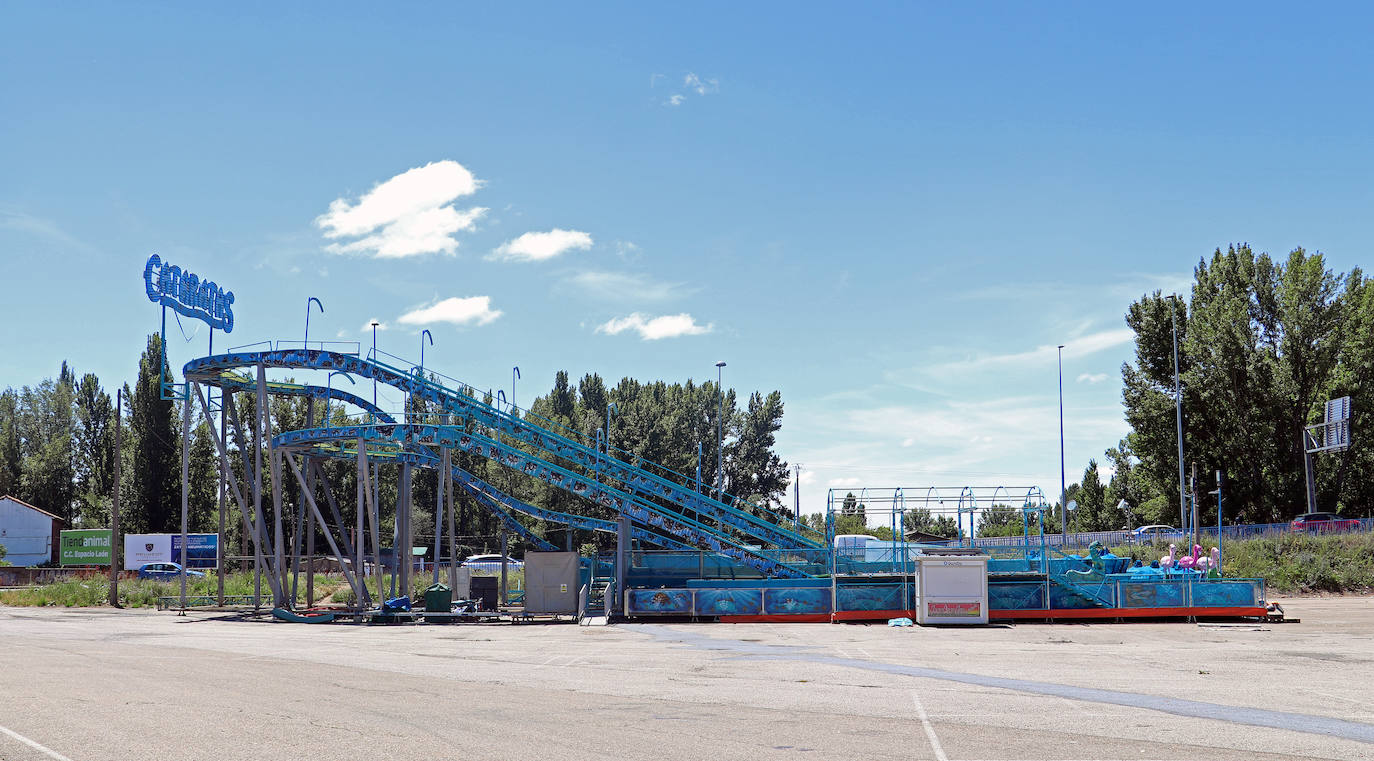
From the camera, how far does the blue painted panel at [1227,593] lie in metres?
32.2

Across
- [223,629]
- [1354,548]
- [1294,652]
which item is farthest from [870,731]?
[1354,548]

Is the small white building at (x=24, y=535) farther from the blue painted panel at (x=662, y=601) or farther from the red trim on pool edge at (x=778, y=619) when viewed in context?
the red trim on pool edge at (x=778, y=619)

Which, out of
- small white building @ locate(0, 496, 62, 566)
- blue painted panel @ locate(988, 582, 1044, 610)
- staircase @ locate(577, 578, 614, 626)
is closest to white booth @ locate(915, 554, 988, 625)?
blue painted panel @ locate(988, 582, 1044, 610)

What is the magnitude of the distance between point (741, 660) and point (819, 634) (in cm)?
759

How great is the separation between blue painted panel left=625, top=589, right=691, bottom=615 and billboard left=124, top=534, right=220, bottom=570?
46.0 m

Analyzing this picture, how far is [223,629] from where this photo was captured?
102 ft

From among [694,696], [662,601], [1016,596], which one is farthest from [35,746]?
[1016,596]

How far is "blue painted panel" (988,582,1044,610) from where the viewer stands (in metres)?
32.9

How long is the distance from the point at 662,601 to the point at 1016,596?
37.1ft

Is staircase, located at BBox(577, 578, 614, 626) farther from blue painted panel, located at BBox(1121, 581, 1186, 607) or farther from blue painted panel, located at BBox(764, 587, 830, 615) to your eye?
blue painted panel, located at BBox(1121, 581, 1186, 607)

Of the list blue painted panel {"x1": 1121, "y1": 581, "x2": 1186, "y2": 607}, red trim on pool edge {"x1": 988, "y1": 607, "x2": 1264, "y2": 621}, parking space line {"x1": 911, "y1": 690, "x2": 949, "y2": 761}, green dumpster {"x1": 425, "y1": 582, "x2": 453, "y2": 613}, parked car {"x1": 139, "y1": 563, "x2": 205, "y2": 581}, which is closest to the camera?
parking space line {"x1": 911, "y1": 690, "x2": 949, "y2": 761}

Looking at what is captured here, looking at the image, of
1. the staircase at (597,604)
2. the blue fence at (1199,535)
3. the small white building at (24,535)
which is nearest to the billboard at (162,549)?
the small white building at (24,535)

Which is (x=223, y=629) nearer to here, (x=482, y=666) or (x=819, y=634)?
(x=482, y=666)

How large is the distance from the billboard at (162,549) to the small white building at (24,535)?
15.0m
